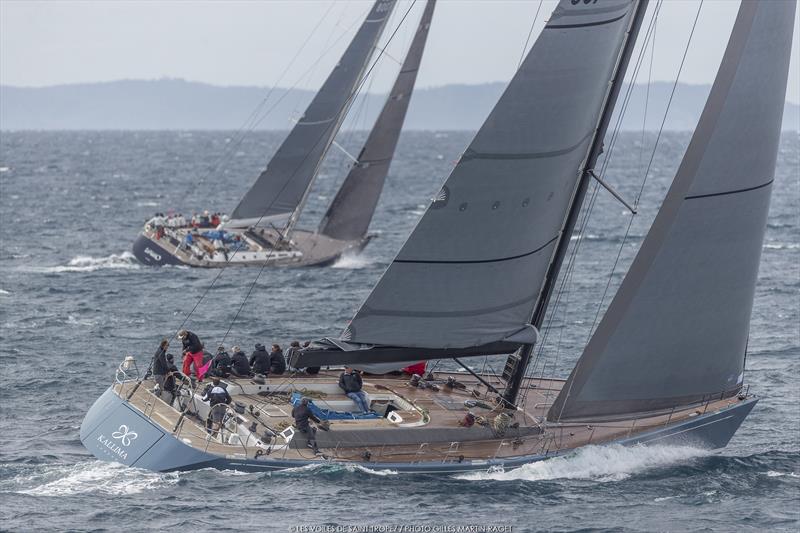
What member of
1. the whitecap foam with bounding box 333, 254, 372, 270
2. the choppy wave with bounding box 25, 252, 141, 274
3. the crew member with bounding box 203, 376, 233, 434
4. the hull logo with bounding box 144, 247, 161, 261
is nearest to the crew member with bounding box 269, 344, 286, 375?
the crew member with bounding box 203, 376, 233, 434

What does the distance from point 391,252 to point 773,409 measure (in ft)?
93.1

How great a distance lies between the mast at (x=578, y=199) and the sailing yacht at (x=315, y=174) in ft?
81.1

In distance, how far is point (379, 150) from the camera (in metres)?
50.7

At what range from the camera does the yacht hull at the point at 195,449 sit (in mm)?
22734

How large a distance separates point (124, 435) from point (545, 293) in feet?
27.2

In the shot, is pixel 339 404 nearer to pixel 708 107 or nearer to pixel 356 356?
pixel 356 356

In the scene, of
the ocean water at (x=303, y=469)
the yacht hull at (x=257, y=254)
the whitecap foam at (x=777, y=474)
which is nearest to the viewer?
the ocean water at (x=303, y=469)

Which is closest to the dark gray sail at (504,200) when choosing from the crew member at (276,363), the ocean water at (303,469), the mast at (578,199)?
the mast at (578,199)

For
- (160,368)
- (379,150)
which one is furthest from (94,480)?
(379,150)

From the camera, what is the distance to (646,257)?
2386cm

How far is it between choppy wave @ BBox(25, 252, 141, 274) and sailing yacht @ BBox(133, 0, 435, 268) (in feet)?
3.36

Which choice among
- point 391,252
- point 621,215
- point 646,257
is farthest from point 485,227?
point 621,215

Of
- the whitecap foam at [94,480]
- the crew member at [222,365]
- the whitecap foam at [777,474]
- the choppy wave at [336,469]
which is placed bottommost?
the whitecap foam at [94,480]

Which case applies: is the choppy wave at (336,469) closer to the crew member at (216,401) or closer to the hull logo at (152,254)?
the crew member at (216,401)
